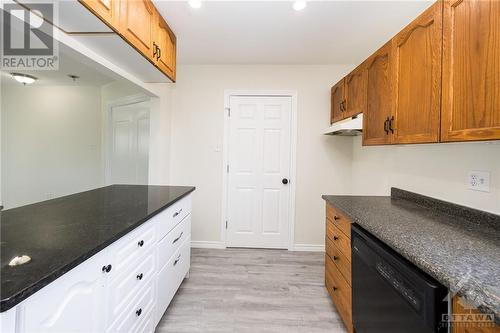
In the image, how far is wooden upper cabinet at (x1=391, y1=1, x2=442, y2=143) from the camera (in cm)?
126

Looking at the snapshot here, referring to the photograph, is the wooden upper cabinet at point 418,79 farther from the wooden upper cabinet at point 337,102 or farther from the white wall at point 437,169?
the wooden upper cabinet at point 337,102

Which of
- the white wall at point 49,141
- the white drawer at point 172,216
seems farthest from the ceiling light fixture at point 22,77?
the white drawer at point 172,216

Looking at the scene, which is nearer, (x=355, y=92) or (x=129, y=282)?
(x=129, y=282)

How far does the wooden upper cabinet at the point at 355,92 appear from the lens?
2.10 metres

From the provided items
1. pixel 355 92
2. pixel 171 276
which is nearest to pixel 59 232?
pixel 171 276

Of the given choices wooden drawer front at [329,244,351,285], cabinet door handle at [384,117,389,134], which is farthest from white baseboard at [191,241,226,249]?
cabinet door handle at [384,117,389,134]

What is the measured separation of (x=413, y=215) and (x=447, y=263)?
2.49ft

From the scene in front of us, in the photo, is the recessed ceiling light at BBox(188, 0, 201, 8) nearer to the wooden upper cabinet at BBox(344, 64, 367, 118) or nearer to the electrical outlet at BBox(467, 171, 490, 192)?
the wooden upper cabinet at BBox(344, 64, 367, 118)

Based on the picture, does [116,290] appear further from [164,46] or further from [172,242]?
[164,46]

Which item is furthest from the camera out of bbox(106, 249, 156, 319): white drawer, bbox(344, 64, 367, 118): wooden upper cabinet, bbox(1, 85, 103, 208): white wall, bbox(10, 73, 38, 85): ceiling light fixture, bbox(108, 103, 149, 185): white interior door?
bbox(1, 85, 103, 208): white wall

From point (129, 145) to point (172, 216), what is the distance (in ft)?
7.19

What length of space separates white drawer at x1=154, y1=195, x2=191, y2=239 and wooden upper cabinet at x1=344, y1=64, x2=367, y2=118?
1850 millimetres

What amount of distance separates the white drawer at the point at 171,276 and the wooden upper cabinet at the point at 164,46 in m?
1.61

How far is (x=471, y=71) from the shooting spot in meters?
1.06
